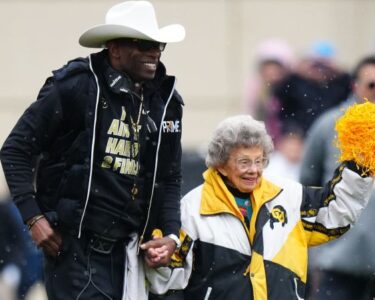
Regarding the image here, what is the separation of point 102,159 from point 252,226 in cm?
96

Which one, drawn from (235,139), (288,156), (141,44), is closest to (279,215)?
(235,139)

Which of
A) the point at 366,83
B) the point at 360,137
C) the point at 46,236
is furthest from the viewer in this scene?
the point at 366,83

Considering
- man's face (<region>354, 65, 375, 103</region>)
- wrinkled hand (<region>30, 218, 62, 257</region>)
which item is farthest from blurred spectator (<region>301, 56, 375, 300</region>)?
wrinkled hand (<region>30, 218, 62, 257</region>)

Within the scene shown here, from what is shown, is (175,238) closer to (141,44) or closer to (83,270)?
(83,270)

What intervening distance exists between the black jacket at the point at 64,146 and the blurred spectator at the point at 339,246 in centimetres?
230

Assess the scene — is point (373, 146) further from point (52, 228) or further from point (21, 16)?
point (21, 16)

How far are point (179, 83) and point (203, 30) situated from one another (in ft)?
2.29

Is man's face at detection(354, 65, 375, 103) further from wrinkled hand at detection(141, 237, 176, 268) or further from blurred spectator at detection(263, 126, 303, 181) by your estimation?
wrinkled hand at detection(141, 237, 176, 268)

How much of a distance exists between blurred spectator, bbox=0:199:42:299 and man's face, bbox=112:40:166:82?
4.89 metres

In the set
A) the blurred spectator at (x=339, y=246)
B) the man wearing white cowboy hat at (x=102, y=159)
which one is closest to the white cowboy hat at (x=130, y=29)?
the man wearing white cowboy hat at (x=102, y=159)

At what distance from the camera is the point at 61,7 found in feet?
58.6

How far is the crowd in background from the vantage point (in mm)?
12750

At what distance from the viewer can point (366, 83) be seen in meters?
10.9

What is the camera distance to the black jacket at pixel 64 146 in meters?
8.27
